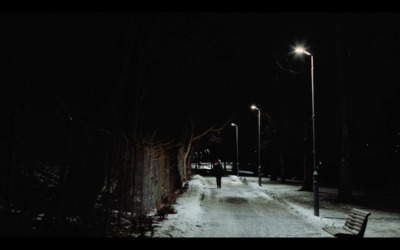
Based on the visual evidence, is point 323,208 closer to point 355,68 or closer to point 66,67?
point 355,68

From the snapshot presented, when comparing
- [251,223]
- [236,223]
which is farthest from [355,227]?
[236,223]

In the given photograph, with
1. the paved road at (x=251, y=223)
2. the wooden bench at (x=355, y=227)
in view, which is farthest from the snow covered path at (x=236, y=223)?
the wooden bench at (x=355, y=227)

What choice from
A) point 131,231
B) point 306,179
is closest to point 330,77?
point 306,179

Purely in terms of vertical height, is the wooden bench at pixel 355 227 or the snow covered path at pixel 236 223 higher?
the wooden bench at pixel 355 227

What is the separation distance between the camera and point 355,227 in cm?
1002

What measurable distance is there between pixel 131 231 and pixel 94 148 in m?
2.54

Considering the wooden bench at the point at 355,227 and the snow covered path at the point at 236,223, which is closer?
the wooden bench at the point at 355,227

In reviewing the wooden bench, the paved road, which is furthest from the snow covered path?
the wooden bench

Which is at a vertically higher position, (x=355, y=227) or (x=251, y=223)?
(x=355, y=227)

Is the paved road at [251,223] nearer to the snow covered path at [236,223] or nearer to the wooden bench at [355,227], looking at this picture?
the snow covered path at [236,223]

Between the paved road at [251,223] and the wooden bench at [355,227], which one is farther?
the paved road at [251,223]

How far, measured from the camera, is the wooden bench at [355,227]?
962cm

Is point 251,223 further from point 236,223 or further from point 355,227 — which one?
point 355,227

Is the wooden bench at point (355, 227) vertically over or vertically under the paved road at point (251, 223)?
over
